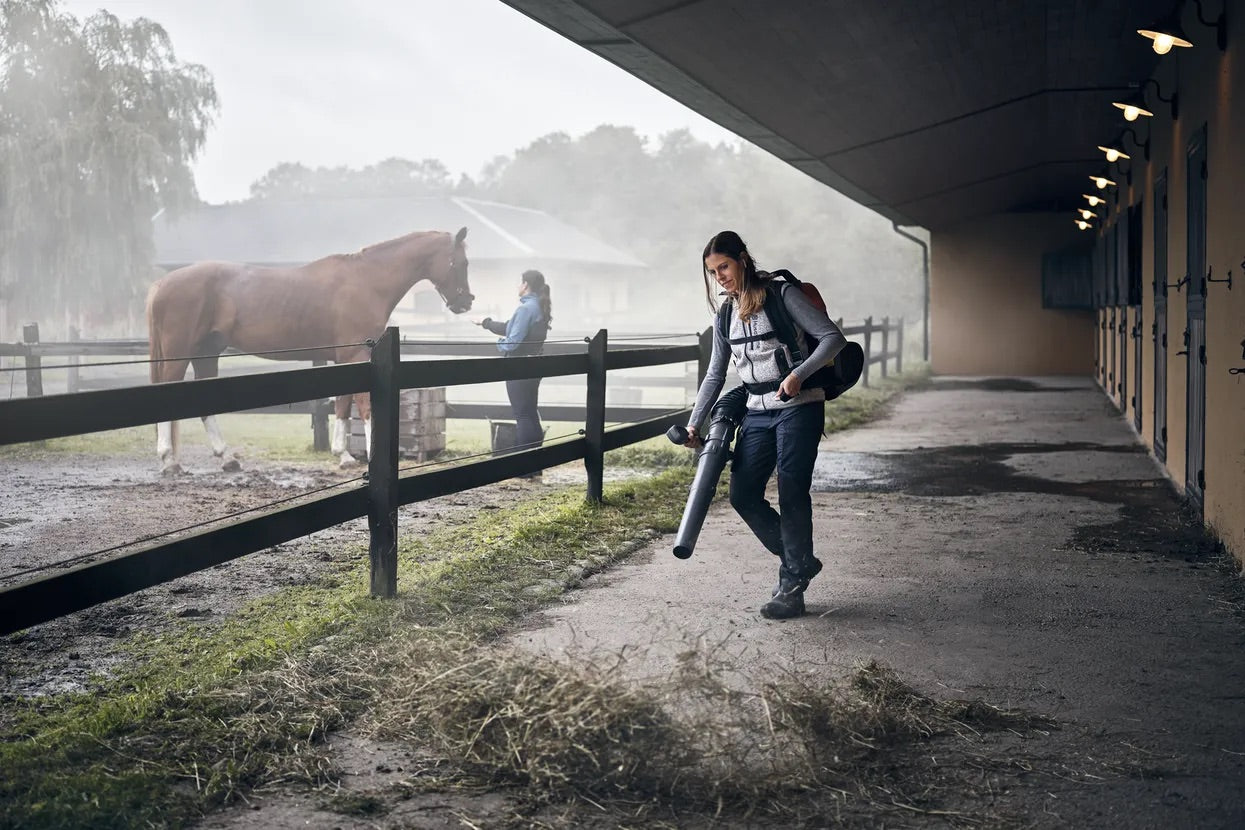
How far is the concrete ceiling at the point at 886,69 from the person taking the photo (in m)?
6.58

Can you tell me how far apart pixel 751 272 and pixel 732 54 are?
3.02 m

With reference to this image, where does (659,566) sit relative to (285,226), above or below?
below

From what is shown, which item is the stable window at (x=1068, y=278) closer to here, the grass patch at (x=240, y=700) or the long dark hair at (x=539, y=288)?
the long dark hair at (x=539, y=288)

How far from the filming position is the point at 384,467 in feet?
16.1

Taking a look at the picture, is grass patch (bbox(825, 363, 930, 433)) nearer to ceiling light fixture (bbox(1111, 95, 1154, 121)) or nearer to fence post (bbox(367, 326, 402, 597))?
ceiling light fixture (bbox(1111, 95, 1154, 121))

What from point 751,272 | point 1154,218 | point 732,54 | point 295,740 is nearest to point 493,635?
point 295,740

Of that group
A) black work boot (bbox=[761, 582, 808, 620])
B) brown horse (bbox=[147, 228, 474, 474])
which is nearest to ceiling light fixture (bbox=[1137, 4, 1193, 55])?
black work boot (bbox=[761, 582, 808, 620])

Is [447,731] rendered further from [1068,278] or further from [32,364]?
[1068,278]

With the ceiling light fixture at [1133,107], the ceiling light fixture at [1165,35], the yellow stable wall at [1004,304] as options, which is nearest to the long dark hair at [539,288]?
the ceiling light fixture at [1133,107]

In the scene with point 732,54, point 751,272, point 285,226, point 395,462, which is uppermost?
point 285,226

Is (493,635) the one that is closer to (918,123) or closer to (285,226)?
(918,123)

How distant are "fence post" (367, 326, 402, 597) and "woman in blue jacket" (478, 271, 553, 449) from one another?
4.18 metres

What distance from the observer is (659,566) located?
576 cm

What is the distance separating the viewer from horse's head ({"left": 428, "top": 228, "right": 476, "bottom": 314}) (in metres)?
11.0
